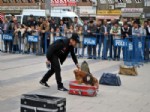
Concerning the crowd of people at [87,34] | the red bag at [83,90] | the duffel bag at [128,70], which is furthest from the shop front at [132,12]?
the red bag at [83,90]

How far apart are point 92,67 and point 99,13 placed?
4021 cm

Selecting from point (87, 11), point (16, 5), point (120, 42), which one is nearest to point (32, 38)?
point (120, 42)

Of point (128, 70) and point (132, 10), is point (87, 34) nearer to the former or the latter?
point (128, 70)

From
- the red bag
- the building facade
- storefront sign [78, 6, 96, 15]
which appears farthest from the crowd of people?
the building facade

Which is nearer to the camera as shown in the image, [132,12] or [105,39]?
[105,39]

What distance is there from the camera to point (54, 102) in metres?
6.57

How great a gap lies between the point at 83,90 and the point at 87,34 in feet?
30.1

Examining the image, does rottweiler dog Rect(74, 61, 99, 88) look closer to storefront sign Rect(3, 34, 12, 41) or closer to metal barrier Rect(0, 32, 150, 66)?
metal barrier Rect(0, 32, 150, 66)

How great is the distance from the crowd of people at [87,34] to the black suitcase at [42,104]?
11370 millimetres

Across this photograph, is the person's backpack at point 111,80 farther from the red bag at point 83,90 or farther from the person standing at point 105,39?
the person standing at point 105,39

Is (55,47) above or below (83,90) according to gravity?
above

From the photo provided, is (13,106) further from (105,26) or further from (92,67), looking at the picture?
(105,26)

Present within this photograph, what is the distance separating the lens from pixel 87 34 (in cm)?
1912

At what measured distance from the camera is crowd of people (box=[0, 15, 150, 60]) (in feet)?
60.7
